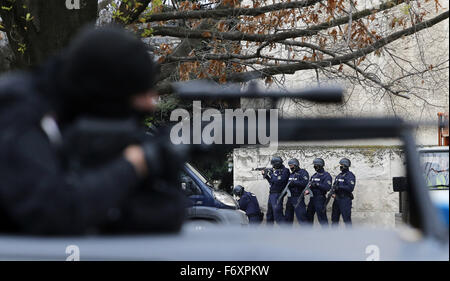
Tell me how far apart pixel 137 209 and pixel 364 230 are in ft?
2.47

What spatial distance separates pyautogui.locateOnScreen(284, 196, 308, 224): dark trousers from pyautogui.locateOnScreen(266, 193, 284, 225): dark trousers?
0.46ft

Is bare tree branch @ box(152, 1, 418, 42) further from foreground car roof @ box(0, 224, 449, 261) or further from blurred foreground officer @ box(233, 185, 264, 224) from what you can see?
foreground car roof @ box(0, 224, 449, 261)

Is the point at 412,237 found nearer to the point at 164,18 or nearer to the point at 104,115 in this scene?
the point at 104,115

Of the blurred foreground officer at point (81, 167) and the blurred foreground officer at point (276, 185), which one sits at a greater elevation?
the blurred foreground officer at point (81, 167)

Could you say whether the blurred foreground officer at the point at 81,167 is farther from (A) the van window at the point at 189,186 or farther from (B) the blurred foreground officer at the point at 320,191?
(B) the blurred foreground officer at the point at 320,191

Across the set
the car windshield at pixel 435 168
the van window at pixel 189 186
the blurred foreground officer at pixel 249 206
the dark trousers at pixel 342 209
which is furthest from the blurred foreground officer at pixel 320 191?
the car windshield at pixel 435 168

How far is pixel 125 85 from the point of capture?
6.75 feet

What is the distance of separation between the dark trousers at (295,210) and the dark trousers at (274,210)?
5.6 inches

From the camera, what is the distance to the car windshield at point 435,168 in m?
9.86

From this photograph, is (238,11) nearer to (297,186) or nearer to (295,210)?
(297,186)

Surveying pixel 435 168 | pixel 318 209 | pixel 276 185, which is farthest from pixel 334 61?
pixel 276 185

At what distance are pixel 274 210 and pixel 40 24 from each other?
974 cm

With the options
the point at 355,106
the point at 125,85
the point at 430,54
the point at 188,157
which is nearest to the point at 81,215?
the point at 125,85

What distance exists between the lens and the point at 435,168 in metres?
10.3
